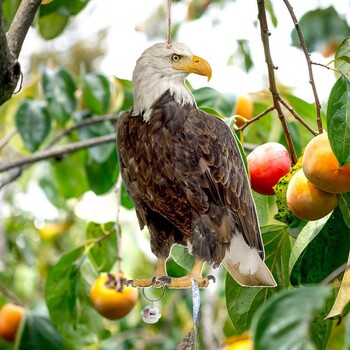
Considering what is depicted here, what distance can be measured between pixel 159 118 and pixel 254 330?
11.5 inches

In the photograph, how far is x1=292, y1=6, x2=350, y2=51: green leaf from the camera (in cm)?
175

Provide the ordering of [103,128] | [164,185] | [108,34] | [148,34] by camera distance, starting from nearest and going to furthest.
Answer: [164,185] → [103,128] → [148,34] → [108,34]

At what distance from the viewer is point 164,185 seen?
2.35ft

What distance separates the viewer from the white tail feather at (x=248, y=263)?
30.3 inches

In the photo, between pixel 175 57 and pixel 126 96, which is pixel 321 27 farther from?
pixel 175 57

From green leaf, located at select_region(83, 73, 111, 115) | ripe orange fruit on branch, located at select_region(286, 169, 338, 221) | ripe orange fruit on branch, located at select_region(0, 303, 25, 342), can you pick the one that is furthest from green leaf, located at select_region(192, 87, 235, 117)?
ripe orange fruit on branch, located at select_region(0, 303, 25, 342)

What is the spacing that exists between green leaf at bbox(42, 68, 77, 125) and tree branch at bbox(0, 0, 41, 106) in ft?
2.74

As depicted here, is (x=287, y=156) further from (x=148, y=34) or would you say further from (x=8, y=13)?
(x=148, y=34)

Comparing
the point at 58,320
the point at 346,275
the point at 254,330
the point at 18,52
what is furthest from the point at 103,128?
the point at 254,330

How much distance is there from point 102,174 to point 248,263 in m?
0.92

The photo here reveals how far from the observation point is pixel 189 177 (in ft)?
2.38

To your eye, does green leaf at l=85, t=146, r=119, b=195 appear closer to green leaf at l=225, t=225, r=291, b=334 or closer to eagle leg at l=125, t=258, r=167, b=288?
green leaf at l=225, t=225, r=291, b=334

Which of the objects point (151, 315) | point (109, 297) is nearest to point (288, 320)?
point (151, 315)

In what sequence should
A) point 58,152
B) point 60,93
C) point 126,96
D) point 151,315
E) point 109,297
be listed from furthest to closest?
point 126,96, point 60,93, point 58,152, point 109,297, point 151,315
